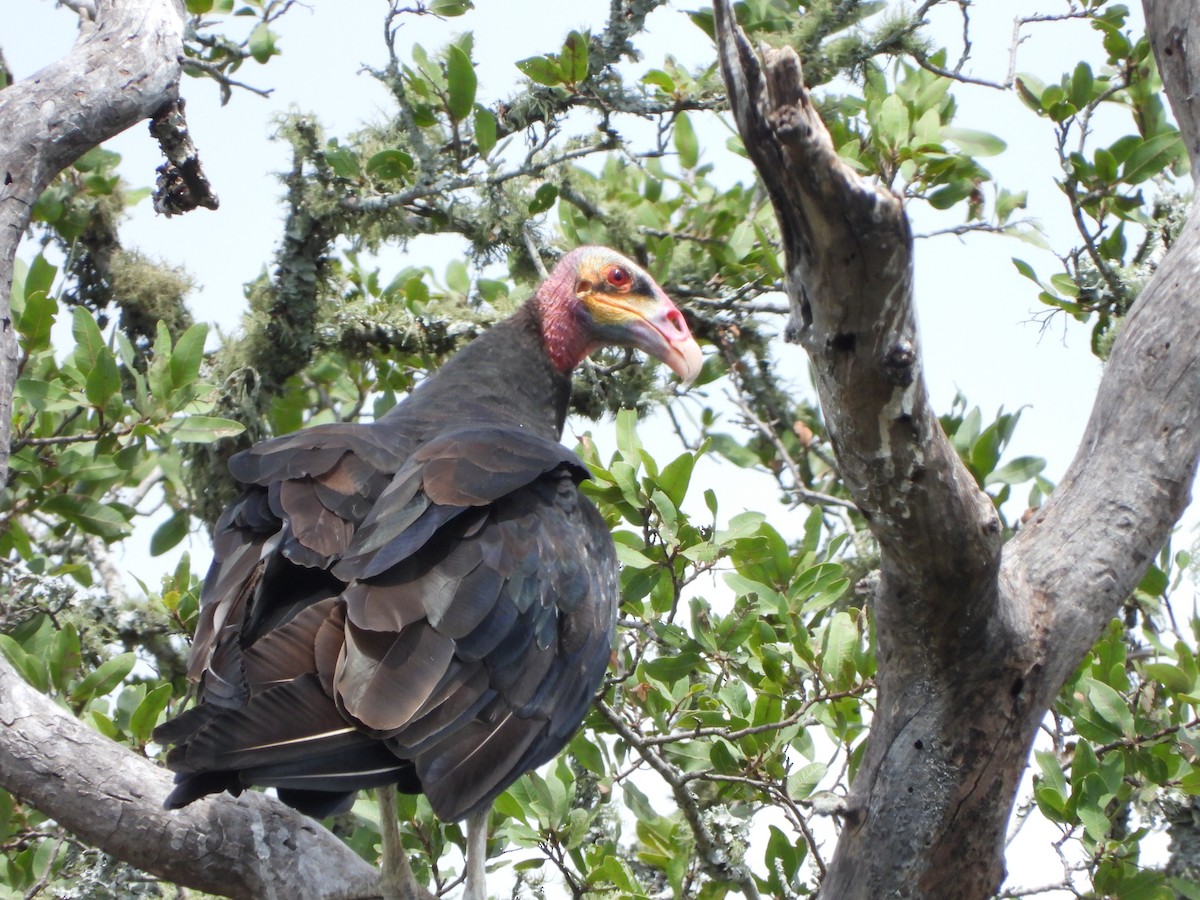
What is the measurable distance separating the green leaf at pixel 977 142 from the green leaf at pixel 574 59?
5.10 ft

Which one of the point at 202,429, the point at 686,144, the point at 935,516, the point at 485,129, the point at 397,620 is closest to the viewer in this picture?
the point at 935,516

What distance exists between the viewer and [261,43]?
5.20 m

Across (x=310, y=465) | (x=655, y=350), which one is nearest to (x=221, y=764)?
(x=310, y=465)

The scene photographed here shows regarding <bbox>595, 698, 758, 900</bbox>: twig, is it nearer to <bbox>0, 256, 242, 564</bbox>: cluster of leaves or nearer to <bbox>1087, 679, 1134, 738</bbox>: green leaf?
<bbox>1087, 679, 1134, 738</bbox>: green leaf

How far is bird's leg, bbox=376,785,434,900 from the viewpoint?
11.1 feet

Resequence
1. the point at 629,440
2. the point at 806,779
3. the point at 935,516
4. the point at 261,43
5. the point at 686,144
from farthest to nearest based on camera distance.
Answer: the point at 686,144 → the point at 261,43 → the point at 629,440 → the point at 806,779 → the point at 935,516

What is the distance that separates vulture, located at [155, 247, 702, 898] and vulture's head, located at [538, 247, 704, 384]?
3.74 feet

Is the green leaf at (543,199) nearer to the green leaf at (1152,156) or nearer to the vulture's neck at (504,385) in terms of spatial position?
the vulture's neck at (504,385)

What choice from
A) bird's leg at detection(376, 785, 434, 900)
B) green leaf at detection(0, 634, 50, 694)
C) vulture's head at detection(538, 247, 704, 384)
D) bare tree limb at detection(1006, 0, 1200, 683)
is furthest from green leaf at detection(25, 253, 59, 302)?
bare tree limb at detection(1006, 0, 1200, 683)

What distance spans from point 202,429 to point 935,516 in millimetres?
2936

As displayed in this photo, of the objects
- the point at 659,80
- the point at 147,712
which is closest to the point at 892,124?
the point at 659,80

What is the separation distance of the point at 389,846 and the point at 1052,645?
6.00 feet

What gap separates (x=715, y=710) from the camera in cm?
416

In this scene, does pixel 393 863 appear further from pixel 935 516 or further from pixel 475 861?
pixel 935 516
